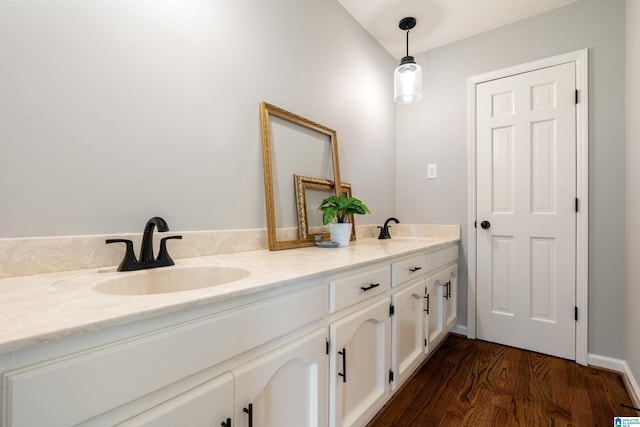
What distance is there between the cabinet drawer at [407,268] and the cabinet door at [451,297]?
468mm

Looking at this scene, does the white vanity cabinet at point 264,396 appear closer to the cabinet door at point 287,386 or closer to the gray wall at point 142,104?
the cabinet door at point 287,386

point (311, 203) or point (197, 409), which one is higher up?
point (311, 203)

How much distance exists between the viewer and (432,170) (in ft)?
7.89

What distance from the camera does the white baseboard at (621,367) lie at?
1.48 meters

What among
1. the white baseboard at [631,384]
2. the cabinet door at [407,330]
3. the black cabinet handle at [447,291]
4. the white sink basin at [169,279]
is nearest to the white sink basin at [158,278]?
the white sink basin at [169,279]

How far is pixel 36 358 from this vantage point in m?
0.43

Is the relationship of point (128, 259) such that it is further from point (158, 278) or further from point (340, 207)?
point (340, 207)

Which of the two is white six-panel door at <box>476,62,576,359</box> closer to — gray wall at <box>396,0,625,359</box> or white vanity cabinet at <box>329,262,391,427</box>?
gray wall at <box>396,0,625,359</box>

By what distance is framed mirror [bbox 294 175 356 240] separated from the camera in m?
1.60

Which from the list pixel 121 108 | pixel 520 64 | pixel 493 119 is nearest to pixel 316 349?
pixel 121 108

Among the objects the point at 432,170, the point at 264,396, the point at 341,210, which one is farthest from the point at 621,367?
the point at 264,396

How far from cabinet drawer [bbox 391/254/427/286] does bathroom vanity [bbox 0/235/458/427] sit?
0.14ft

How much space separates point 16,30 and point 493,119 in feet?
8.24

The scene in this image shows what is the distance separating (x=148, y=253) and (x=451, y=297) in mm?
2004
